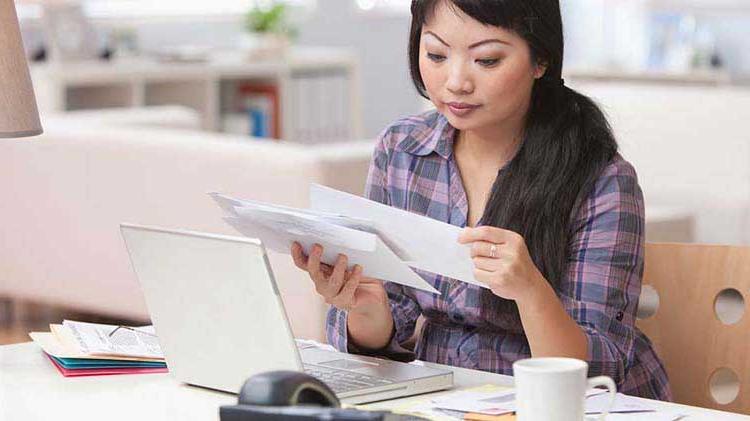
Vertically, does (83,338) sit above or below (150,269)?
below

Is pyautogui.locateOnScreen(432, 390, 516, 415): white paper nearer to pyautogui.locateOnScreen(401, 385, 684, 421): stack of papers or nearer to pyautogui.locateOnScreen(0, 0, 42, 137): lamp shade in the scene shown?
pyautogui.locateOnScreen(401, 385, 684, 421): stack of papers

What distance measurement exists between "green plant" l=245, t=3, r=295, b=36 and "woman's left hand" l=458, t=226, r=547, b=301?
212 inches

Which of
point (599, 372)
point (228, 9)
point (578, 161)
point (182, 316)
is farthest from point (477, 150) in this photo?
point (228, 9)

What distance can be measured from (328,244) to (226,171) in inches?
86.6

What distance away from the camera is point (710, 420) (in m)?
1.42

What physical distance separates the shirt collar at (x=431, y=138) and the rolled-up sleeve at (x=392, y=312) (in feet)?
0.12

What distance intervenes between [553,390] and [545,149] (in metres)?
0.67

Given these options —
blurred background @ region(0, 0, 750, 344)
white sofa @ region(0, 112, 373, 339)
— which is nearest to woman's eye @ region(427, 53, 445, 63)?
blurred background @ region(0, 0, 750, 344)

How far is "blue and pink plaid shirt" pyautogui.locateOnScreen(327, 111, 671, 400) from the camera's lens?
68.7 inches

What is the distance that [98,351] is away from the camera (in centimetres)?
164

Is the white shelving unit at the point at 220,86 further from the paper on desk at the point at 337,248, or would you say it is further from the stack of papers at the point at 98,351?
the paper on desk at the point at 337,248

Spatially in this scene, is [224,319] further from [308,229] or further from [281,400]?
[281,400]

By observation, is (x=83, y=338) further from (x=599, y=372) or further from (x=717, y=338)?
(x=717, y=338)

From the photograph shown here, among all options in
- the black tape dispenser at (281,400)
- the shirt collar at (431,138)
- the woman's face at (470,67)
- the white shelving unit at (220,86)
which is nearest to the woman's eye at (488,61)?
the woman's face at (470,67)
